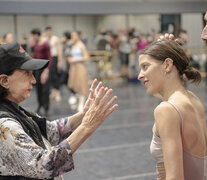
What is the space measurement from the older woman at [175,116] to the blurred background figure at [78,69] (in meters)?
8.45

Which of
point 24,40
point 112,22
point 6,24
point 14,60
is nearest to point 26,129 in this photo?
point 14,60

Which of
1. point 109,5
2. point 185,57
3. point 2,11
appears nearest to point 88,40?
point 109,5

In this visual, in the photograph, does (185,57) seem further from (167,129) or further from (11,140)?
(11,140)

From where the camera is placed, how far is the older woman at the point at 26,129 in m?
2.33

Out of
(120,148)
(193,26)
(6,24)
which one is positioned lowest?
(120,148)

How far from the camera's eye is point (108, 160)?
244 inches

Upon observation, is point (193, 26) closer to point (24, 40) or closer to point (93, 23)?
point (93, 23)

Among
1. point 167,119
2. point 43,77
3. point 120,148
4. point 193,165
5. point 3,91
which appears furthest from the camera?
point 43,77

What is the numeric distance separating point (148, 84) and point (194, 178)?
1.84ft

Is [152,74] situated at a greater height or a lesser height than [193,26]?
greater

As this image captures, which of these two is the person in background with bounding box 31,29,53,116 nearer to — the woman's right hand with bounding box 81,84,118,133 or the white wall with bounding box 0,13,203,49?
the woman's right hand with bounding box 81,84,118,133

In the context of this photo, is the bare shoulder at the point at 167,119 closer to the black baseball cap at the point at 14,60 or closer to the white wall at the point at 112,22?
the black baseball cap at the point at 14,60

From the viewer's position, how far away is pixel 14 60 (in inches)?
99.0

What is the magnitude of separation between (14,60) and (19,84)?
6.1 inches
